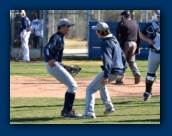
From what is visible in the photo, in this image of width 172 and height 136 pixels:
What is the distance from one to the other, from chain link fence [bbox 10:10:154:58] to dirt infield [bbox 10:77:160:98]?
8.86 metres

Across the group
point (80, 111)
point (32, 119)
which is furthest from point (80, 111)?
point (32, 119)

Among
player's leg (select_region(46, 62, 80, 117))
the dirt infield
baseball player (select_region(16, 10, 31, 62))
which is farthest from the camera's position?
baseball player (select_region(16, 10, 31, 62))

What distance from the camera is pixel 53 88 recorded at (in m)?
15.8

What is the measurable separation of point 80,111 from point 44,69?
976cm

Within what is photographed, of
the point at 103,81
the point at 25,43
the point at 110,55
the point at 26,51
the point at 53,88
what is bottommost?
the point at 26,51

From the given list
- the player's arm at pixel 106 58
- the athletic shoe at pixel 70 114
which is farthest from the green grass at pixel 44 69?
the player's arm at pixel 106 58

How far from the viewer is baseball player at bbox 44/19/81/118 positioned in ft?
35.0

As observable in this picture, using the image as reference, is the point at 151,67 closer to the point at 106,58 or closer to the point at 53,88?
the point at 106,58

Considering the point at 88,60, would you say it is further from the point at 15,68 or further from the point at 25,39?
the point at 15,68

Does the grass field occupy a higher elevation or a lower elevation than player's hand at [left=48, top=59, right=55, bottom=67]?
lower

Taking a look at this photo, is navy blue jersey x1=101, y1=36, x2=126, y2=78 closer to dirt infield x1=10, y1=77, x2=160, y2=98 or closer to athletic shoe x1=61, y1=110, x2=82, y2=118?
athletic shoe x1=61, y1=110, x2=82, y2=118

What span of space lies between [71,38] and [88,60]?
15.0 ft

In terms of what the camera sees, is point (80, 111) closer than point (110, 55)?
No

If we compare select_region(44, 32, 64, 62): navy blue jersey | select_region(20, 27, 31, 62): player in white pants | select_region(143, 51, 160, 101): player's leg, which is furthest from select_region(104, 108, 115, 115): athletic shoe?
select_region(20, 27, 31, 62): player in white pants
